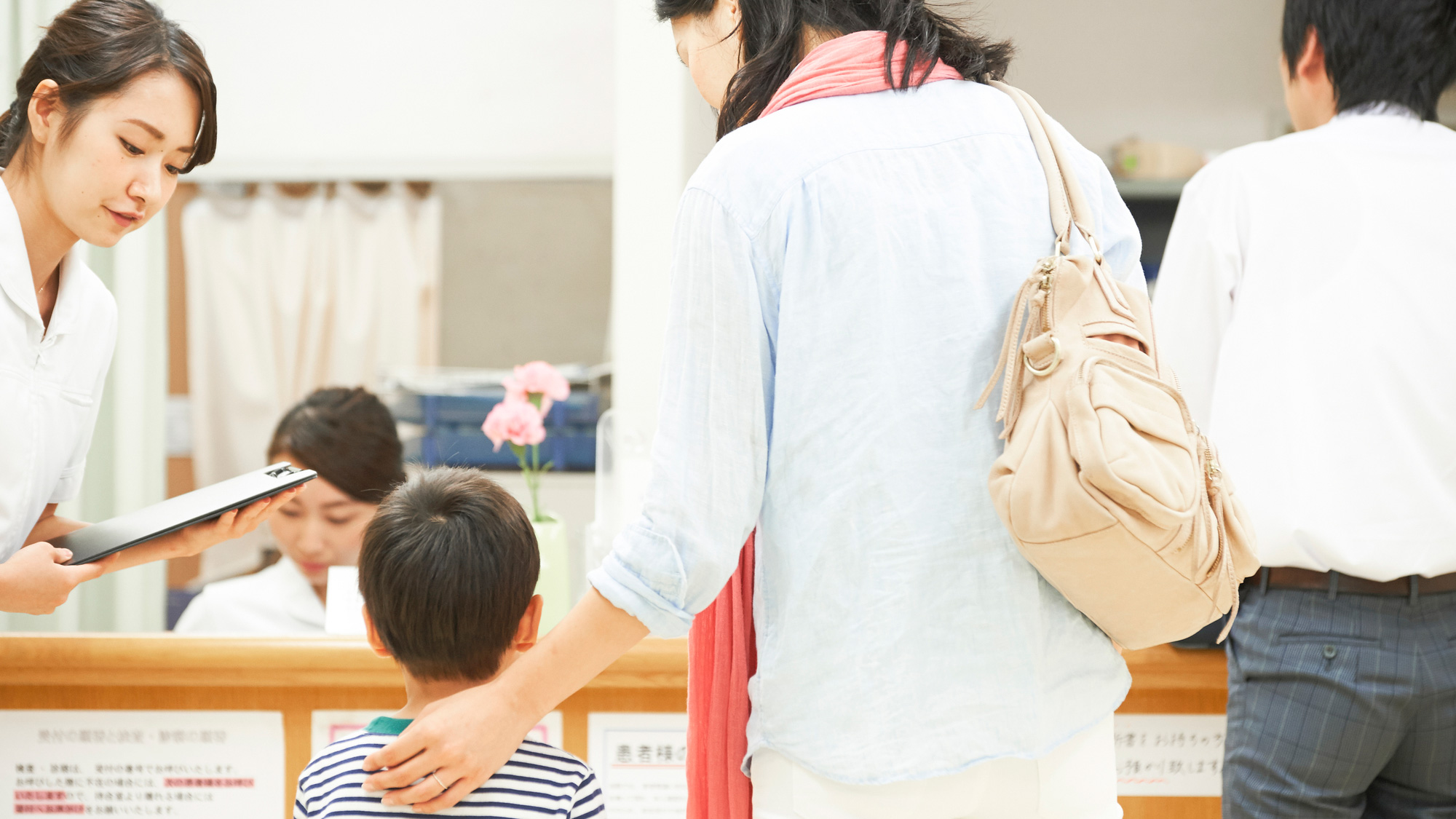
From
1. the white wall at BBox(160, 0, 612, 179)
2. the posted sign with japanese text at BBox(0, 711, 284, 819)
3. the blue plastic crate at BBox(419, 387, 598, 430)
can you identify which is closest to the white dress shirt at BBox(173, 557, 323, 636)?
the posted sign with japanese text at BBox(0, 711, 284, 819)

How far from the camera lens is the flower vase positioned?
1716mm

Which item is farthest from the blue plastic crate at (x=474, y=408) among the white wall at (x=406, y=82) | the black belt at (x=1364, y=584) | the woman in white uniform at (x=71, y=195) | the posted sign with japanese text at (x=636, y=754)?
the black belt at (x=1364, y=584)

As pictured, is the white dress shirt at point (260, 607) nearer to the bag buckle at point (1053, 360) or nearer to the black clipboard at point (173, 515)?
the black clipboard at point (173, 515)

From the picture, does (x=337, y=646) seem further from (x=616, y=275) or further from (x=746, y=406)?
(x=616, y=275)

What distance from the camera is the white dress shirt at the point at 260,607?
83.7 inches

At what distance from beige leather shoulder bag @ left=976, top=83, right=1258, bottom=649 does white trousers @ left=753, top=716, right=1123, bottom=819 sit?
11 centimetres

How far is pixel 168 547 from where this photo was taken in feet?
4.47

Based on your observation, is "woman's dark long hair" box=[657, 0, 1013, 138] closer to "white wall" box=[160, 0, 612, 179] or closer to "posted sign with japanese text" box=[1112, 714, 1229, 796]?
"posted sign with japanese text" box=[1112, 714, 1229, 796]

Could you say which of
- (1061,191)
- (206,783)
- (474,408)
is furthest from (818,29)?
(474,408)

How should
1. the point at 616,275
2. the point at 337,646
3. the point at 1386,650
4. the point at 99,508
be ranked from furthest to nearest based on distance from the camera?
the point at 99,508 → the point at 616,275 → the point at 337,646 → the point at 1386,650

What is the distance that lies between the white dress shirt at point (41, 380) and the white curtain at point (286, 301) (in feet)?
8.08

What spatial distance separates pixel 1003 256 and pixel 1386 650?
77cm

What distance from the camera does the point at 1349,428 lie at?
1233mm

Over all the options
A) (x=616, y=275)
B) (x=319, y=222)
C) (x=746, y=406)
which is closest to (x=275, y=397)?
(x=319, y=222)
